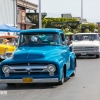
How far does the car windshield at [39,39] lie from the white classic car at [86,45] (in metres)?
12.9

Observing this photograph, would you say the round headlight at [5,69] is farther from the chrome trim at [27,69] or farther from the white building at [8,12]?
the white building at [8,12]

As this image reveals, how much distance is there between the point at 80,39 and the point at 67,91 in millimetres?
16076

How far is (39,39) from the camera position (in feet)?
46.4

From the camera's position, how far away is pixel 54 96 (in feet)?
36.1

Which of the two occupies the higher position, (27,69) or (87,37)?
(87,37)

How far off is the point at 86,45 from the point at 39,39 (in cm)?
1317

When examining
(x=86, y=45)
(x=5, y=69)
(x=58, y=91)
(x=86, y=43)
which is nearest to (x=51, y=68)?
(x=58, y=91)

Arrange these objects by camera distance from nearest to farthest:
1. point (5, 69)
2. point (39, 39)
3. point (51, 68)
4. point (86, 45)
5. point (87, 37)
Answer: point (51, 68) < point (5, 69) < point (39, 39) < point (86, 45) < point (87, 37)

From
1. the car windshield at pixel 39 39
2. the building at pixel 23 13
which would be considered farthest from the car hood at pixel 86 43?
the building at pixel 23 13

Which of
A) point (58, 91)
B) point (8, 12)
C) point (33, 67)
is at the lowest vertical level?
point (58, 91)

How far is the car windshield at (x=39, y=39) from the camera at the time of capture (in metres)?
14.1

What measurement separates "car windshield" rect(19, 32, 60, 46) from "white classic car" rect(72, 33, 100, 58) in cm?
1292

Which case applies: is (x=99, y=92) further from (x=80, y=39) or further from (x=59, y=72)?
(x=80, y=39)

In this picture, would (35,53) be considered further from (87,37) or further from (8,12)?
(8,12)
